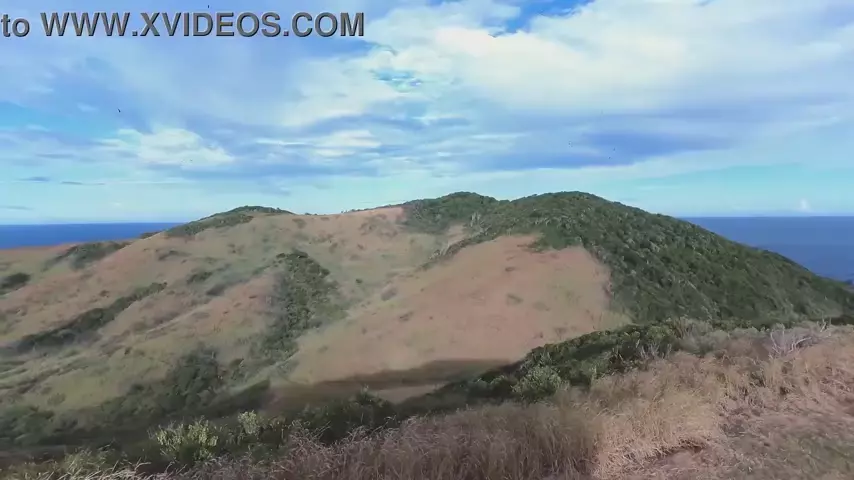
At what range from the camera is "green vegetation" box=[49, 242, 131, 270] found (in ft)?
117

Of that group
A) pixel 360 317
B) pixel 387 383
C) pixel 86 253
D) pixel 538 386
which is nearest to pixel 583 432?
pixel 538 386

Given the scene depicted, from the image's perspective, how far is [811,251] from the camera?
50.1 m

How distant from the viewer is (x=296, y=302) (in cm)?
2880

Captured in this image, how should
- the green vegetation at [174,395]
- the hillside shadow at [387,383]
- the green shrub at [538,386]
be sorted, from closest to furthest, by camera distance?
the green shrub at [538,386]
the hillside shadow at [387,383]
the green vegetation at [174,395]

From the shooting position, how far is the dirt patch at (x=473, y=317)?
19438 millimetres

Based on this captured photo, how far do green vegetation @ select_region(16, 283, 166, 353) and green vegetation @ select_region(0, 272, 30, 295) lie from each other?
7.36 m

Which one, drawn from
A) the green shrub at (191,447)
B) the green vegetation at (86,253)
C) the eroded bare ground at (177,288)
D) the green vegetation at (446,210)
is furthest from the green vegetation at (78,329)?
the green shrub at (191,447)

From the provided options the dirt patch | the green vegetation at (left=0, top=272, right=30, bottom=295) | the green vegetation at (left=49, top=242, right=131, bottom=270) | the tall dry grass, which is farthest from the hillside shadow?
the green vegetation at (left=0, top=272, right=30, bottom=295)

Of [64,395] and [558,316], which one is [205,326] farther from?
[558,316]

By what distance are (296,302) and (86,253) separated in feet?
55.0

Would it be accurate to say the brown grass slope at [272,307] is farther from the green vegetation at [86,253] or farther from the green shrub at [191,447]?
the green shrub at [191,447]

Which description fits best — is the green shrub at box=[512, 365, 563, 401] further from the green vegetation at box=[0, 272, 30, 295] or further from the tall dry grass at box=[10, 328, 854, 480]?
the green vegetation at box=[0, 272, 30, 295]

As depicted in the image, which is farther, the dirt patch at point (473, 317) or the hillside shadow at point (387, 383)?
the dirt patch at point (473, 317)

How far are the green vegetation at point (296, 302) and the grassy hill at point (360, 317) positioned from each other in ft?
0.38
